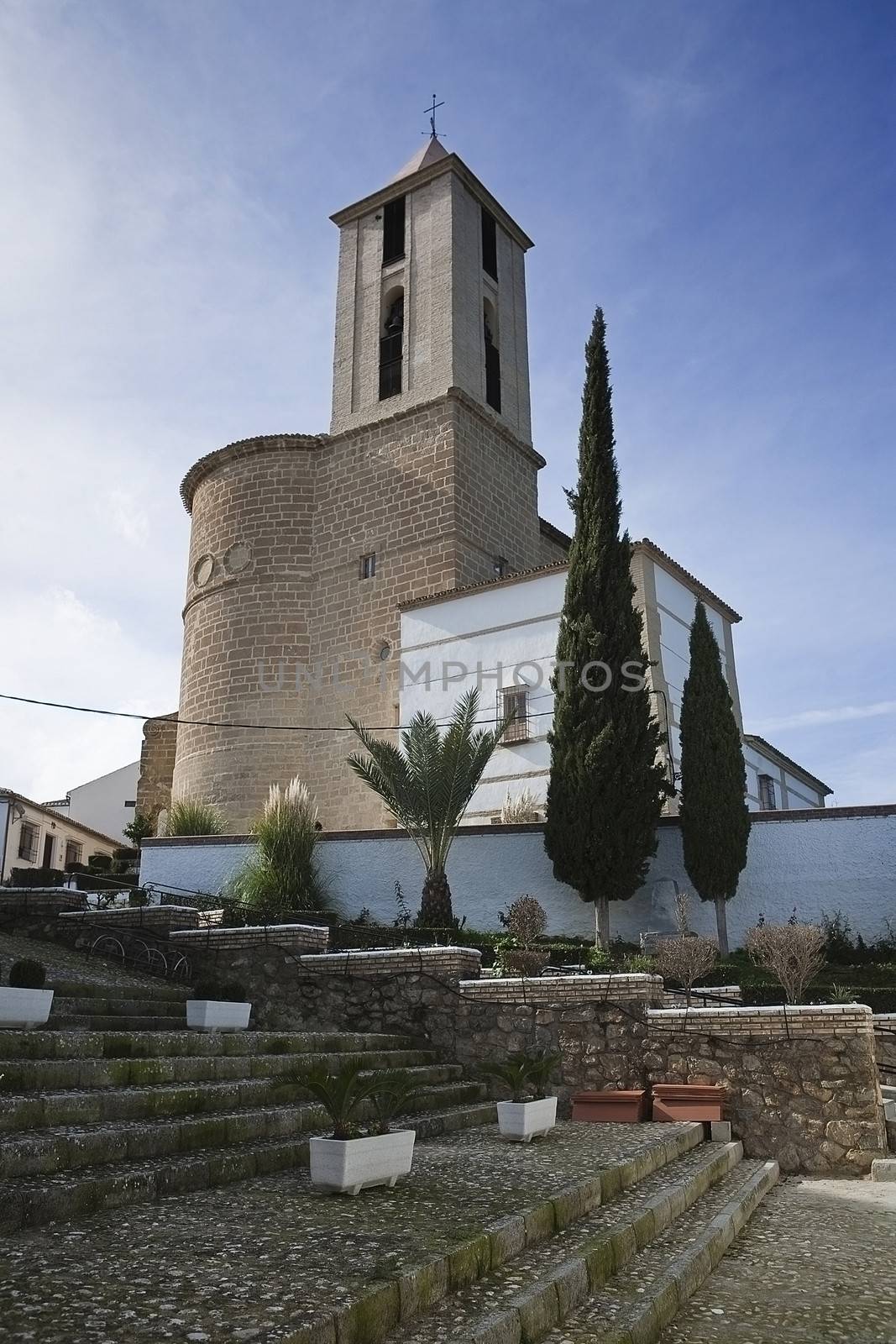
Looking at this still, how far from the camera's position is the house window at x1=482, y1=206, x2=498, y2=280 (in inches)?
930

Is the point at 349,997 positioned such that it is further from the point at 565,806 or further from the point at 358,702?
the point at 358,702

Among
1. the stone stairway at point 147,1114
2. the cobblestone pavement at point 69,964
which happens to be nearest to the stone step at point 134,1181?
the stone stairway at point 147,1114

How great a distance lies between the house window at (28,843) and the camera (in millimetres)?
24328

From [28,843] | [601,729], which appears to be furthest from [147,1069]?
[28,843]

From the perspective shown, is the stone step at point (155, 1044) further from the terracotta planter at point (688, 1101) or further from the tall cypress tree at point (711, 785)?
the tall cypress tree at point (711, 785)

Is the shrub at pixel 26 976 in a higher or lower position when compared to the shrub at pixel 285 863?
lower

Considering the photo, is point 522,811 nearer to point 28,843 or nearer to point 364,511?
point 364,511

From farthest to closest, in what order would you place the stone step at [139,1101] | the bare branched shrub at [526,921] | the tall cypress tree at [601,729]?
the tall cypress tree at [601,729], the bare branched shrub at [526,921], the stone step at [139,1101]

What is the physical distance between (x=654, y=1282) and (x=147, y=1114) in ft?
8.11

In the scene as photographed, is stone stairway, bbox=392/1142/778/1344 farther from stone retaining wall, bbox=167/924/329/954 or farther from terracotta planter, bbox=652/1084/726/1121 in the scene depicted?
stone retaining wall, bbox=167/924/329/954

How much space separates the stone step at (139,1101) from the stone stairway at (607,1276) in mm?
1964

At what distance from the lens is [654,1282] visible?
3.86 m

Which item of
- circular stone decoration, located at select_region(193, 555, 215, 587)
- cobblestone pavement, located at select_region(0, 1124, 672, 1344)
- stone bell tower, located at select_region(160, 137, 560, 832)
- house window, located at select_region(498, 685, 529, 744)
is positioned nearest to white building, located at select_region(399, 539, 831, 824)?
house window, located at select_region(498, 685, 529, 744)

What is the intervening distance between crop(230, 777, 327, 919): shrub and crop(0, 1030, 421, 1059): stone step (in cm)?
639
